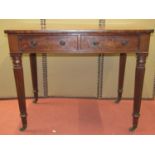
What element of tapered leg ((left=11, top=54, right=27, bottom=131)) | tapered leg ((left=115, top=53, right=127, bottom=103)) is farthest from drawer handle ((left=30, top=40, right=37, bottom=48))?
tapered leg ((left=115, top=53, right=127, bottom=103))

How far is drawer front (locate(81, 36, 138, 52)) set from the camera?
1226 mm

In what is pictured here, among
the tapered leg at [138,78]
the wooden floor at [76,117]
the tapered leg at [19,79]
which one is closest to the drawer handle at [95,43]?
the tapered leg at [138,78]

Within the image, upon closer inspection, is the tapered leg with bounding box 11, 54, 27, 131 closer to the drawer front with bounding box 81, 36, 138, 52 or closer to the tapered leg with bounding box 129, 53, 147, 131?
the drawer front with bounding box 81, 36, 138, 52

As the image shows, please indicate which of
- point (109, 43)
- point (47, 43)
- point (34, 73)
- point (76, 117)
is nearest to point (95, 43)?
point (109, 43)

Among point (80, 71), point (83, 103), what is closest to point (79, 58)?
point (80, 71)

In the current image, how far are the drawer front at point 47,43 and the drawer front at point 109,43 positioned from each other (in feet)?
0.24

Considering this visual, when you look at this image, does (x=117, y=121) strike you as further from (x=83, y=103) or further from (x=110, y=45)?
(x=110, y=45)

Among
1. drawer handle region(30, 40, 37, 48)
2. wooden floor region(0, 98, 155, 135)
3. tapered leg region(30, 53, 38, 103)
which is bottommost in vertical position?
wooden floor region(0, 98, 155, 135)

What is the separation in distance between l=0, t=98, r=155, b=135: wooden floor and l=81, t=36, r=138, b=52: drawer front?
562 millimetres

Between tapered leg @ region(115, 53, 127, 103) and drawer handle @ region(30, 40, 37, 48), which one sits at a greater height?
drawer handle @ region(30, 40, 37, 48)

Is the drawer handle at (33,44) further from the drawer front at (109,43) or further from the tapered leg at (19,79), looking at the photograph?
the drawer front at (109,43)

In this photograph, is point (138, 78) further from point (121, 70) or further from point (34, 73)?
point (34, 73)

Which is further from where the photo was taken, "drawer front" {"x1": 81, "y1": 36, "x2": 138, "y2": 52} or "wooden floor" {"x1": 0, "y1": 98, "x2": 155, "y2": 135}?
"wooden floor" {"x1": 0, "y1": 98, "x2": 155, "y2": 135}

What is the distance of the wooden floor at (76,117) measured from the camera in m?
1.42
